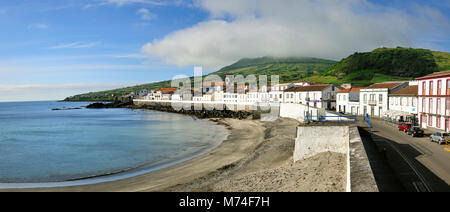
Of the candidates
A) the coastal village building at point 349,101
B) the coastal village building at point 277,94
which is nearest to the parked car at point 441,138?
the coastal village building at point 349,101

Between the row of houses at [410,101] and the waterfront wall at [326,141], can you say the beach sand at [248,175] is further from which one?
the row of houses at [410,101]

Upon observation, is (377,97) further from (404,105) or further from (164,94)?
(164,94)

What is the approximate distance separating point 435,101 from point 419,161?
16568mm

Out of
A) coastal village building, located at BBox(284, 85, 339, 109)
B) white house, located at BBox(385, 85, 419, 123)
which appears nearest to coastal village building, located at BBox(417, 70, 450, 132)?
white house, located at BBox(385, 85, 419, 123)

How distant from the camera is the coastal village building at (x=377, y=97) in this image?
42.0m

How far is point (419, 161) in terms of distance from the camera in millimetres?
16281

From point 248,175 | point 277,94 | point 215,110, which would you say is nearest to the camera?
point 248,175

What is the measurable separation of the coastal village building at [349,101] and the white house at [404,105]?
859 centimetres

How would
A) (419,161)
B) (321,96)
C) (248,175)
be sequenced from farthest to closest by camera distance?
(321,96) < (248,175) < (419,161)

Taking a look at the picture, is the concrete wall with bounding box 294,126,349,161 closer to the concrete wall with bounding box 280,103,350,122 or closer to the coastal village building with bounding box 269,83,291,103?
the concrete wall with bounding box 280,103,350,122

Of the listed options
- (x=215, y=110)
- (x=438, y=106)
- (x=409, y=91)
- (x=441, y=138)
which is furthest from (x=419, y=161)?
(x=215, y=110)

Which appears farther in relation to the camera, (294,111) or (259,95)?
(259,95)

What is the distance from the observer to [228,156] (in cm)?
2531
